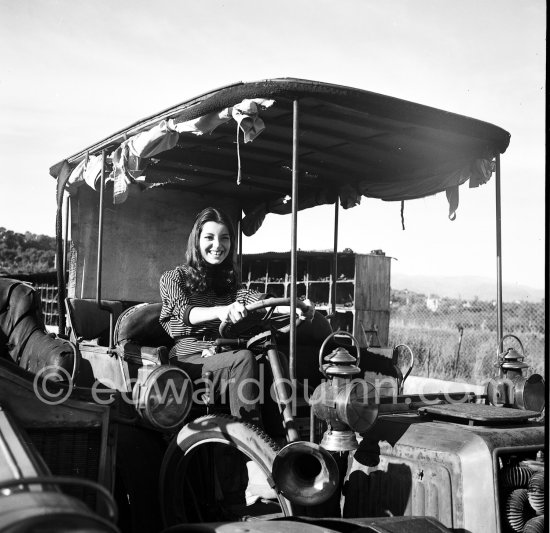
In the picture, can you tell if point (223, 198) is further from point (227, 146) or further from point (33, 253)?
point (33, 253)

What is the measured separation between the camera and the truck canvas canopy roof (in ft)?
12.2

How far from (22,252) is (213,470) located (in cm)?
4046

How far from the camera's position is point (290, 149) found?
5.07 meters

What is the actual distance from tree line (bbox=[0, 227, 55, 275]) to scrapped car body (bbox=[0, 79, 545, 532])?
33996 millimetres

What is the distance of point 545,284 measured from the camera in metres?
2.20

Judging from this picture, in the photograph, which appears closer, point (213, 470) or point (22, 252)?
point (213, 470)

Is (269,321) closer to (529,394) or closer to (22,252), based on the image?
(529,394)

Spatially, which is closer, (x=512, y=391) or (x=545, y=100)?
(x=545, y=100)

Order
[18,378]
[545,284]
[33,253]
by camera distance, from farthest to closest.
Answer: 1. [33,253]
2. [18,378]
3. [545,284]

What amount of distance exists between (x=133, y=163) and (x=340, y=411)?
2.61 m

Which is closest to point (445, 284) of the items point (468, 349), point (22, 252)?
point (22, 252)

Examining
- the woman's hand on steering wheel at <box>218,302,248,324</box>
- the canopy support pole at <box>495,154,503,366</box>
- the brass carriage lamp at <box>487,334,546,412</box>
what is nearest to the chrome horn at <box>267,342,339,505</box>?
the woman's hand on steering wheel at <box>218,302,248,324</box>

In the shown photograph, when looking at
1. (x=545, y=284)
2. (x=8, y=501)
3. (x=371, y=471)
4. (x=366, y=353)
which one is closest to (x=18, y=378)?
(x=8, y=501)

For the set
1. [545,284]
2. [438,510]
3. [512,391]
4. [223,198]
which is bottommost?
[438,510]
